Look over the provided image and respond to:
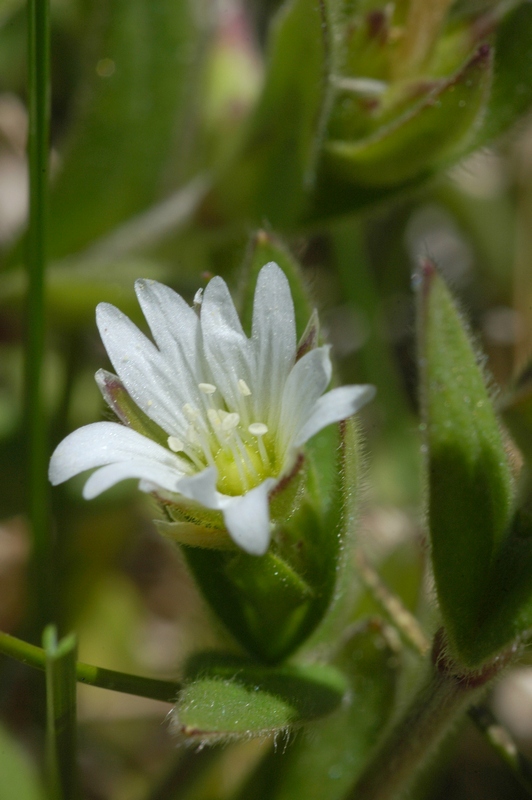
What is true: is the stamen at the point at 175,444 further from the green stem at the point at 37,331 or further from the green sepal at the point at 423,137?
the green sepal at the point at 423,137

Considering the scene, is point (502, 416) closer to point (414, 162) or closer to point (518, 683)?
point (414, 162)

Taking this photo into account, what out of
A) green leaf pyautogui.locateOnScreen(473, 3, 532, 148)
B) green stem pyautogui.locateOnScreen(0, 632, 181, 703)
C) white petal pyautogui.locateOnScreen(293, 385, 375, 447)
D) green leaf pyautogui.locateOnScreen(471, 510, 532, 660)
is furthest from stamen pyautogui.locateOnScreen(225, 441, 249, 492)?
green leaf pyautogui.locateOnScreen(473, 3, 532, 148)

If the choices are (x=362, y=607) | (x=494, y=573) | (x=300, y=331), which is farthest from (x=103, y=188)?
(x=494, y=573)

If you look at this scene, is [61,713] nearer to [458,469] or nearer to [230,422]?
[230,422]

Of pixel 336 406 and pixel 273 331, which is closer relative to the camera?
pixel 336 406

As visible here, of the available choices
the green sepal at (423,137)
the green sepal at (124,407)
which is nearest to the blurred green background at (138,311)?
the green sepal at (423,137)

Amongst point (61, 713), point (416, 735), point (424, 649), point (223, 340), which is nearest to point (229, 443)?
point (223, 340)

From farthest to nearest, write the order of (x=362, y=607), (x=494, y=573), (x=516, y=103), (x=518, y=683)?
(x=518, y=683)
(x=516, y=103)
(x=362, y=607)
(x=494, y=573)
